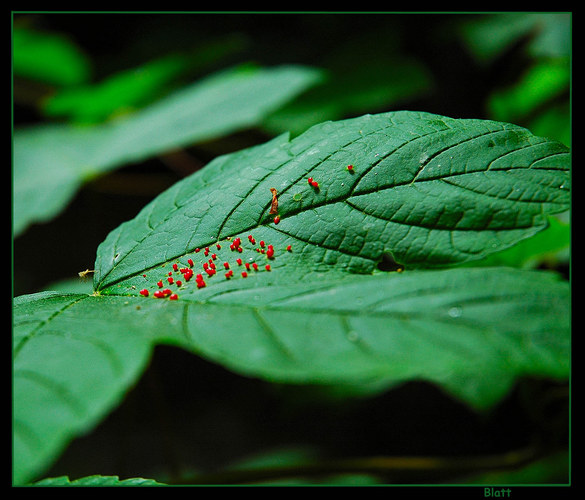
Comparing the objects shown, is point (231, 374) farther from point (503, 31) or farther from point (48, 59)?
point (503, 31)

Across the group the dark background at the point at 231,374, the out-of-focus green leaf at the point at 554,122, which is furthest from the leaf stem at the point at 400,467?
the out-of-focus green leaf at the point at 554,122

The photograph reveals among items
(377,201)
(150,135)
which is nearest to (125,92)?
(150,135)

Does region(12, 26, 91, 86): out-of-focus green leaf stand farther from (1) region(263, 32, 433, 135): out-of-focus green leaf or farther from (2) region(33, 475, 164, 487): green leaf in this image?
(2) region(33, 475, 164, 487): green leaf

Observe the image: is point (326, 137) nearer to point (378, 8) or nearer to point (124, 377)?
point (124, 377)

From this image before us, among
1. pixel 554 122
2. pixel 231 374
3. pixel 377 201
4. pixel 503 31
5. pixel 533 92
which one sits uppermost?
pixel 503 31

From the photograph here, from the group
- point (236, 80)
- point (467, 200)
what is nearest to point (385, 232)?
point (467, 200)

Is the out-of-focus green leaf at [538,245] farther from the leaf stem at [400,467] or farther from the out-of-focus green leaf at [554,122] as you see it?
the out-of-focus green leaf at [554,122]
